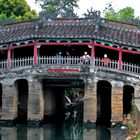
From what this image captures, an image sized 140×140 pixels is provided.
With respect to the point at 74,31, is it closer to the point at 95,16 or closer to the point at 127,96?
the point at 95,16

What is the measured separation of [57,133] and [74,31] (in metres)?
6.77

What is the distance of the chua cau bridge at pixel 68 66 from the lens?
30.2 m

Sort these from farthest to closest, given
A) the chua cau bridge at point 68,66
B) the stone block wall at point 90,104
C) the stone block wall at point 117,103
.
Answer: the chua cau bridge at point 68,66
the stone block wall at point 90,104
the stone block wall at point 117,103

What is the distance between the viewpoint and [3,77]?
31703 millimetres

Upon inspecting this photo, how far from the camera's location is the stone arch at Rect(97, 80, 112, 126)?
3341cm

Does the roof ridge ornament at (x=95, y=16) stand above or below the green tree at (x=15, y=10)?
below

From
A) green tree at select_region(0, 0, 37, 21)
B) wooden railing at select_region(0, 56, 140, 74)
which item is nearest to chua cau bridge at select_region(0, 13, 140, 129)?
wooden railing at select_region(0, 56, 140, 74)

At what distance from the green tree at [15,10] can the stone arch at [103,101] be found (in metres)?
17.1

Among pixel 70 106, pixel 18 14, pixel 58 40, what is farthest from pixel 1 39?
pixel 18 14

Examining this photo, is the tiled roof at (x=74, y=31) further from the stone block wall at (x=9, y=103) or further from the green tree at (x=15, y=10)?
the green tree at (x=15, y=10)

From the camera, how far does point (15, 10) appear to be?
50500 mm

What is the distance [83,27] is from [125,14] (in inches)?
1196

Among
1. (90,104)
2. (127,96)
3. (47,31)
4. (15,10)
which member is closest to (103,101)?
(127,96)

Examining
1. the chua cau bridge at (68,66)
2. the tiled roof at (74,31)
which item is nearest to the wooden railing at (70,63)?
the chua cau bridge at (68,66)
